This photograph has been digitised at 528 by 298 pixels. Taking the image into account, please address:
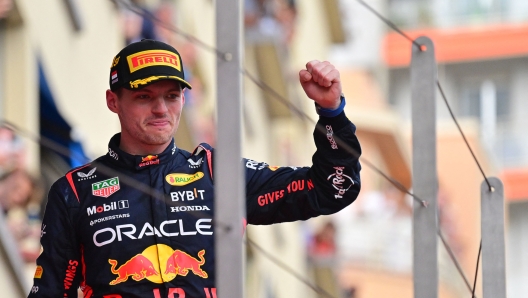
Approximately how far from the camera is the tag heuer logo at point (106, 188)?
4.85 metres

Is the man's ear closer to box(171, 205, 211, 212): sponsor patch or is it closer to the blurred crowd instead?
box(171, 205, 211, 212): sponsor patch

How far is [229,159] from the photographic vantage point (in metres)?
4.29

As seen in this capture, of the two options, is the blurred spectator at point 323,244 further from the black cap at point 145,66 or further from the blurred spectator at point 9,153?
the black cap at point 145,66

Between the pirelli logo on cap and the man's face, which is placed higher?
the pirelli logo on cap

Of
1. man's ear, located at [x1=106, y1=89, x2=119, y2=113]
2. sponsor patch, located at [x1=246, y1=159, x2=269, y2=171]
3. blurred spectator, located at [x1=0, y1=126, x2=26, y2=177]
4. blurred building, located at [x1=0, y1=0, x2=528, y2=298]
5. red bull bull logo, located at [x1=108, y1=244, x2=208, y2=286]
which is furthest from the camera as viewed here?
blurred building, located at [x1=0, y1=0, x2=528, y2=298]

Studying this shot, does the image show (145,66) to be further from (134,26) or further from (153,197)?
(134,26)

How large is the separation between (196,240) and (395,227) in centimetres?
2082

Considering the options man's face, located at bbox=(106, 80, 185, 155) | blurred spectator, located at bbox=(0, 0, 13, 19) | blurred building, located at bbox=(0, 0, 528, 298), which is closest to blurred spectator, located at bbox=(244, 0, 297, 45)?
blurred building, located at bbox=(0, 0, 528, 298)

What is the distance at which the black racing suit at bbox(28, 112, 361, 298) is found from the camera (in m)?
4.71

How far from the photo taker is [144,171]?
4871mm

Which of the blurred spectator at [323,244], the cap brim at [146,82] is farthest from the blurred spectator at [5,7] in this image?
the blurred spectator at [323,244]

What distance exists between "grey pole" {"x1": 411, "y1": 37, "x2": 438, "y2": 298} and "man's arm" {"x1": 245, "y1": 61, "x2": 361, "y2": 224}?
1.17 feet


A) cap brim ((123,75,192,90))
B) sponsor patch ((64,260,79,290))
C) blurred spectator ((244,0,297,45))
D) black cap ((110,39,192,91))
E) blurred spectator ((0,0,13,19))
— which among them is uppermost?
blurred spectator ((244,0,297,45))

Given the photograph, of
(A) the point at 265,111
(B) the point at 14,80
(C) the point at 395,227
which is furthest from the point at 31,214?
(C) the point at 395,227
